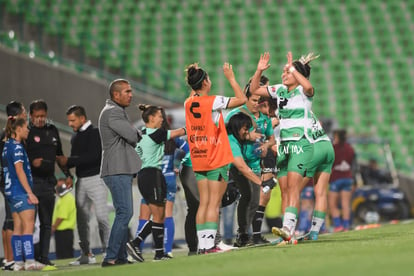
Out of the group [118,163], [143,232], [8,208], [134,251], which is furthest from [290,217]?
[8,208]

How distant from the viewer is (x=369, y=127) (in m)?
29.3

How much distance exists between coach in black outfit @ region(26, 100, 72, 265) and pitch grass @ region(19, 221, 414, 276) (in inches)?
123

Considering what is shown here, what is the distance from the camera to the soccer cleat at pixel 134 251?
11.6 meters

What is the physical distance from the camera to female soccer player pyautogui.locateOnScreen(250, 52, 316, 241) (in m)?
10.4

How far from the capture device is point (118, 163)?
415 inches

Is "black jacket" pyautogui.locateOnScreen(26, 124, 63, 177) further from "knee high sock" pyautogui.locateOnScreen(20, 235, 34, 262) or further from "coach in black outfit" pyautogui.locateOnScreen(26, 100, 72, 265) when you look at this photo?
"knee high sock" pyautogui.locateOnScreen(20, 235, 34, 262)

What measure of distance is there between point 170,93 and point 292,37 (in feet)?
25.1

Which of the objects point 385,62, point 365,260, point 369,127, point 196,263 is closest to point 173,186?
point 196,263

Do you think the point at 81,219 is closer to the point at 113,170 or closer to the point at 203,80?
the point at 113,170

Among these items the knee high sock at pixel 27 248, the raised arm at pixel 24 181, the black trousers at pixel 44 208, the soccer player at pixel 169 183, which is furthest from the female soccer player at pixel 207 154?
the black trousers at pixel 44 208

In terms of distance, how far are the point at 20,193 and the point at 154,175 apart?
5.60ft

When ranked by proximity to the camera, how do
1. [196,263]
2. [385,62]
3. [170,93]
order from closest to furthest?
[196,263] → [170,93] → [385,62]

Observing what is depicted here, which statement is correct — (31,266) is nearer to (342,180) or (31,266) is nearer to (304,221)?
(304,221)

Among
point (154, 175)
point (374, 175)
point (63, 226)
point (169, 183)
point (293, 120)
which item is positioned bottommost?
point (63, 226)
